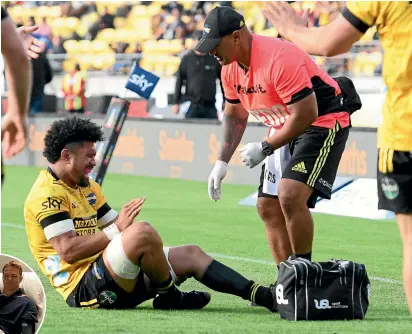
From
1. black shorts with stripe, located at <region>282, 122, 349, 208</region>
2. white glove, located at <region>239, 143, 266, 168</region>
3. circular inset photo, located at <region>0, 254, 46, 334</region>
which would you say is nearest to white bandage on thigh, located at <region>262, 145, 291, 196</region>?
black shorts with stripe, located at <region>282, 122, 349, 208</region>

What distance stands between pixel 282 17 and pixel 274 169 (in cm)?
191

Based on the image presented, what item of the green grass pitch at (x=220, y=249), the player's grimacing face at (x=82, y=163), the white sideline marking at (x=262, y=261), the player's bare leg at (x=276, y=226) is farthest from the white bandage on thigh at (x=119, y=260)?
the white sideline marking at (x=262, y=261)

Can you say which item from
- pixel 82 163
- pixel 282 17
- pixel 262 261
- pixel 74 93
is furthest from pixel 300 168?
pixel 74 93

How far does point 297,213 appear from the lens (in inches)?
295

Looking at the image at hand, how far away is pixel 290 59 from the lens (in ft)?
24.2

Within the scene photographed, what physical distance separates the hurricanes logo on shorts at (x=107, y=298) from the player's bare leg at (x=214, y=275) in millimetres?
421

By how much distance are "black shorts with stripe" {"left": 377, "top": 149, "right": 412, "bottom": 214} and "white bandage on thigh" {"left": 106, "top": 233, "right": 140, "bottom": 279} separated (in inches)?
68.3

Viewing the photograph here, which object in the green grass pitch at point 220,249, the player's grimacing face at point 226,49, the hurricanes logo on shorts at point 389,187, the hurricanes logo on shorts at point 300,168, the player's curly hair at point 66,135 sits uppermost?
the player's grimacing face at point 226,49

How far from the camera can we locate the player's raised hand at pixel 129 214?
6.77 metres

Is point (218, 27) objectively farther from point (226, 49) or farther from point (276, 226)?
point (276, 226)

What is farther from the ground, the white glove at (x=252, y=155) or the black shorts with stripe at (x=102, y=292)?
the white glove at (x=252, y=155)

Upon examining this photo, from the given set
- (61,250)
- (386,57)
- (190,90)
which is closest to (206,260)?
(61,250)

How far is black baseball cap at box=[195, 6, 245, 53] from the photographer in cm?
730

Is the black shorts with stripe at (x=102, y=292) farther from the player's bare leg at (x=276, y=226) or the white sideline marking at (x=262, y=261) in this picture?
the white sideline marking at (x=262, y=261)
